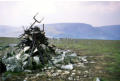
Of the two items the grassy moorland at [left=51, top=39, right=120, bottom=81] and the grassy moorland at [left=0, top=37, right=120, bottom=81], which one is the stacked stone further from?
the grassy moorland at [left=51, top=39, right=120, bottom=81]

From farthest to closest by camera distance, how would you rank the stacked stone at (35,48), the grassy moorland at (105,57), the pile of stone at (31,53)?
1. the stacked stone at (35,48)
2. the pile of stone at (31,53)
3. the grassy moorland at (105,57)

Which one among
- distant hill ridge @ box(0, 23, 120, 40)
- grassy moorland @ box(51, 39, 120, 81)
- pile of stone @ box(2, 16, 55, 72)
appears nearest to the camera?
grassy moorland @ box(51, 39, 120, 81)

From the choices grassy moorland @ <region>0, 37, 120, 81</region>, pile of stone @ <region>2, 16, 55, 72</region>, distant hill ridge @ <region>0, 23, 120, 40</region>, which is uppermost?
distant hill ridge @ <region>0, 23, 120, 40</region>

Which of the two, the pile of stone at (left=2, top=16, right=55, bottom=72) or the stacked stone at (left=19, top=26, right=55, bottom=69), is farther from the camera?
the stacked stone at (left=19, top=26, right=55, bottom=69)

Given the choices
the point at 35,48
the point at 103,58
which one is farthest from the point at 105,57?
the point at 35,48

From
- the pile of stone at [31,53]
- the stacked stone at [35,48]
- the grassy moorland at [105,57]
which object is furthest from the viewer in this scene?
the stacked stone at [35,48]

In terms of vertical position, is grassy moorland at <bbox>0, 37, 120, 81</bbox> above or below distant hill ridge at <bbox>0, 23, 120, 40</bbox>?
below

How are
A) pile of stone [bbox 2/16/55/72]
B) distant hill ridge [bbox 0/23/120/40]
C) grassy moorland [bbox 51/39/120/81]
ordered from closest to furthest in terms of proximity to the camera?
1. grassy moorland [bbox 51/39/120/81]
2. pile of stone [bbox 2/16/55/72]
3. distant hill ridge [bbox 0/23/120/40]

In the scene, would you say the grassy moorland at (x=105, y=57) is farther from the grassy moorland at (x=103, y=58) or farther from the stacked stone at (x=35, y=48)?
the stacked stone at (x=35, y=48)

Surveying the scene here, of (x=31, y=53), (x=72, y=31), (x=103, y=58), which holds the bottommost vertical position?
(x=103, y=58)

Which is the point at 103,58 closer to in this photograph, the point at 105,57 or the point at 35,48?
the point at 105,57

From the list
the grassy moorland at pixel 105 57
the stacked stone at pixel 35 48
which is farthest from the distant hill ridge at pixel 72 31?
the grassy moorland at pixel 105 57

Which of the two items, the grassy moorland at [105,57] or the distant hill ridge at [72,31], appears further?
the distant hill ridge at [72,31]

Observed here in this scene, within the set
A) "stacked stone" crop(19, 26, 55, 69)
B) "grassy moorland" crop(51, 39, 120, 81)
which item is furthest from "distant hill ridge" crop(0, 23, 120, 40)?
"grassy moorland" crop(51, 39, 120, 81)
